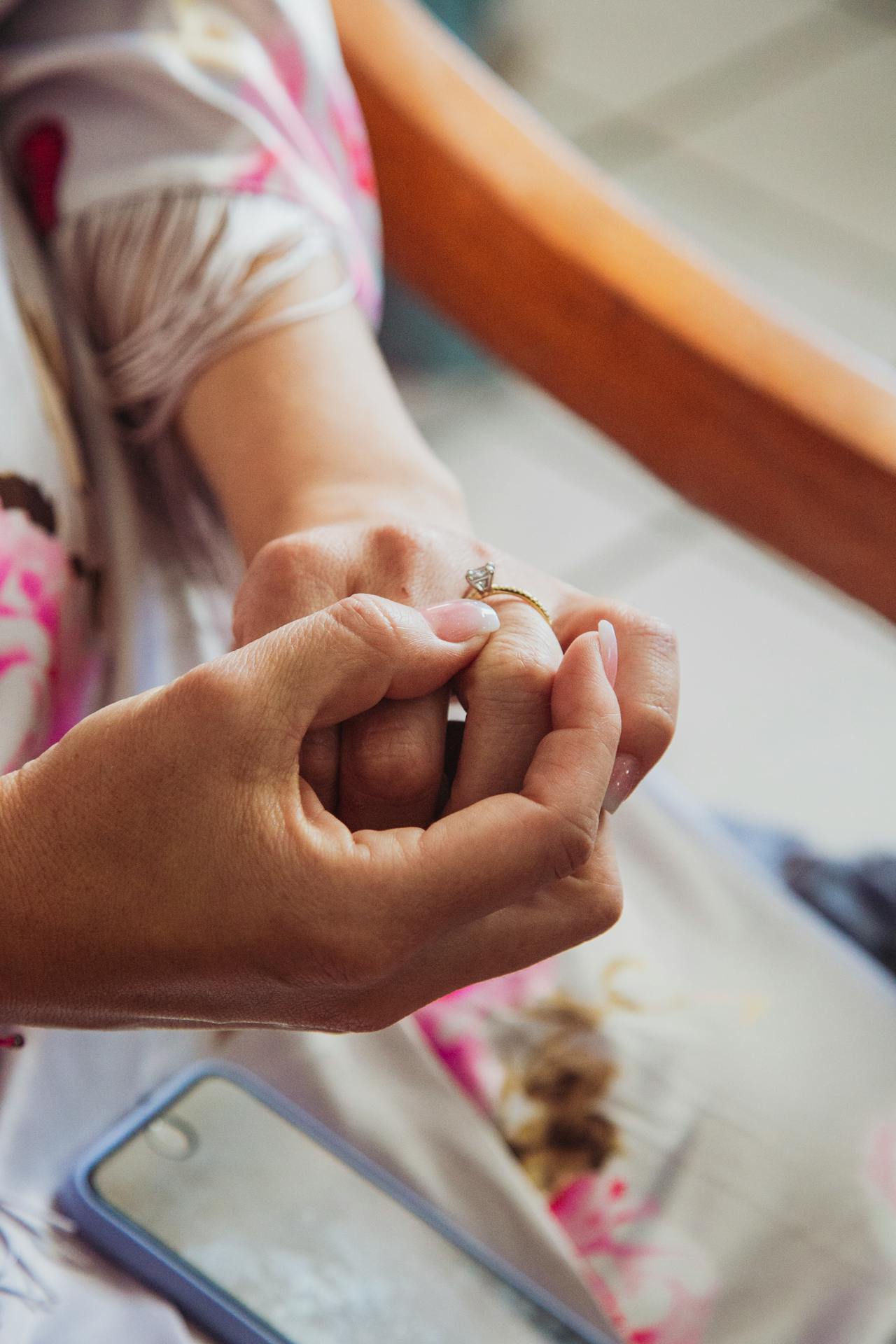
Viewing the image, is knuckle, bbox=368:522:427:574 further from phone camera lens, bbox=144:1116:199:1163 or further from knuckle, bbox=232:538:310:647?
phone camera lens, bbox=144:1116:199:1163

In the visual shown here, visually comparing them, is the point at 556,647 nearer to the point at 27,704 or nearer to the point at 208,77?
the point at 27,704

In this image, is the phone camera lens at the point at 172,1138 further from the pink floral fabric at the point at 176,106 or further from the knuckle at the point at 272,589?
the pink floral fabric at the point at 176,106

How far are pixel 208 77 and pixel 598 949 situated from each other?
44 cm

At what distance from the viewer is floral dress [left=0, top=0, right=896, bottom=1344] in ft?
1.63

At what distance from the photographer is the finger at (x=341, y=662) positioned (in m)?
0.37

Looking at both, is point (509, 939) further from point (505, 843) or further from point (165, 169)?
point (165, 169)

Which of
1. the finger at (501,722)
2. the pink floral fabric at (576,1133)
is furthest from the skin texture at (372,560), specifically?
the pink floral fabric at (576,1133)

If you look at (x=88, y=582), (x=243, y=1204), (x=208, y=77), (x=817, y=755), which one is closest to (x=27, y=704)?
(x=88, y=582)

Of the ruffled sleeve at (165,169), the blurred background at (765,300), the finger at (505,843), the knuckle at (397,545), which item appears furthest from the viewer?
the blurred background at (765,300)

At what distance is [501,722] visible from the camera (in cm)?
41

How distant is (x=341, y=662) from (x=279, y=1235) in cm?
24

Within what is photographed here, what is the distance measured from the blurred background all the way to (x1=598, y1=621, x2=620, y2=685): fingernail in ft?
0.76

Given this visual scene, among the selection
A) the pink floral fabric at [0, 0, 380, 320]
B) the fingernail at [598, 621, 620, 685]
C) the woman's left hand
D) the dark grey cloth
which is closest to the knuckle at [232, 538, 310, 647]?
the woman's left hand

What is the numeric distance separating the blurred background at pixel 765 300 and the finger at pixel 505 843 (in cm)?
28
